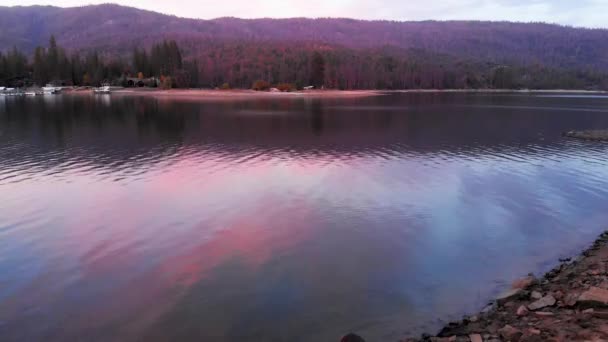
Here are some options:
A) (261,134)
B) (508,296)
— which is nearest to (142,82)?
(261,134)

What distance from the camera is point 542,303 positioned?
11.0 m

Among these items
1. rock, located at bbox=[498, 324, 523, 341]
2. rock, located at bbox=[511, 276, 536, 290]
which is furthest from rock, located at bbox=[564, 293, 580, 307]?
rock, located at bbox=[498, 324, 523, 341]

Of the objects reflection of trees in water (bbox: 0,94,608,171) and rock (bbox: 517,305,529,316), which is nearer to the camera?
rock (bbox: 517,305,529,316)

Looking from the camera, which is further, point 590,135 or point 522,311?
point 590,135

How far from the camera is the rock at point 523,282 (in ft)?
41.4

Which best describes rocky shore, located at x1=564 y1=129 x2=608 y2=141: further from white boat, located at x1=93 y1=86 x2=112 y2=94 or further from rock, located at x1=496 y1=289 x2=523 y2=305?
white boat, located at x1=93 y1=86 x2=112 y2=94

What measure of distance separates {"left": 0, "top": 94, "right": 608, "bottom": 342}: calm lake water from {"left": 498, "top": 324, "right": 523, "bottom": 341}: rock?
1668mm

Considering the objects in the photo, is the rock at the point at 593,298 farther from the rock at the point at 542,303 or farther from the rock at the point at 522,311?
the rock at the point at 522,311

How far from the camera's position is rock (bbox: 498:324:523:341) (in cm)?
930

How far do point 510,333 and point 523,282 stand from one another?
3.84 m

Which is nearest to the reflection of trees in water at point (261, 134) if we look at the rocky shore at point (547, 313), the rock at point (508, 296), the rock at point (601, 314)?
the rock at point (508, 296)

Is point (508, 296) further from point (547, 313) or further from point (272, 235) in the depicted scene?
point (272, 235)

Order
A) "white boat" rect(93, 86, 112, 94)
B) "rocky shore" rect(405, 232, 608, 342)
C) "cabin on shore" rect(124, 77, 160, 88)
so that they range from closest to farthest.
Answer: "rocky shore" rect(405, 232, 608, 342), "white boat" rect(93, 86, 112, 94), "cabin on shore" rect(124, 77, 160, 88)

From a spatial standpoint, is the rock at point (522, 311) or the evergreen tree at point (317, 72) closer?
the rock at point (522, 311)
